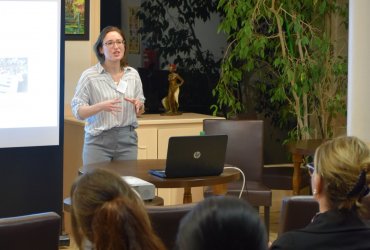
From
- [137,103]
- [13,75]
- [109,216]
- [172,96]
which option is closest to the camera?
[109,216]

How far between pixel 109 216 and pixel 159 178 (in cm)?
227

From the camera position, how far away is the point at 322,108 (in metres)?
6.86

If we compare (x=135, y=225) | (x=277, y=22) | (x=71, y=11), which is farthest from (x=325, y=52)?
(x=135, y=225)

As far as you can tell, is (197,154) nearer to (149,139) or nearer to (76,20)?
(149,139)

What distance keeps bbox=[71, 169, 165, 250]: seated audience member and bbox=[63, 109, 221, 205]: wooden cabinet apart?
3.88 m

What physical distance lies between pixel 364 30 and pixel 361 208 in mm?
3616

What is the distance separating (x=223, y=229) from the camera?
1592mm

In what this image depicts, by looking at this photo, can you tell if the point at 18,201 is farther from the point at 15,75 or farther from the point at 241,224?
the point at 241,224

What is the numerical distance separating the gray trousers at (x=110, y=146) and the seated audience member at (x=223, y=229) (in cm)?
334

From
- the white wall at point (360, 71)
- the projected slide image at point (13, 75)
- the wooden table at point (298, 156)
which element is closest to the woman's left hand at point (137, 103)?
the projected slide image at point (13, 75)

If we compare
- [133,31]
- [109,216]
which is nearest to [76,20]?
[133,31]

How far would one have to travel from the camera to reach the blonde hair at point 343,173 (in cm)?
241

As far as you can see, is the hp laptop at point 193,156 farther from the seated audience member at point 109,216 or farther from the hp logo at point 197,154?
the seated audience member at point 109,216

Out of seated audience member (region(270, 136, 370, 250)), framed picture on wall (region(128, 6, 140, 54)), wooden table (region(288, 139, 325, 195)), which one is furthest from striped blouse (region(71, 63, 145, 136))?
seated audience member (region(270, 136, 370, 250))
